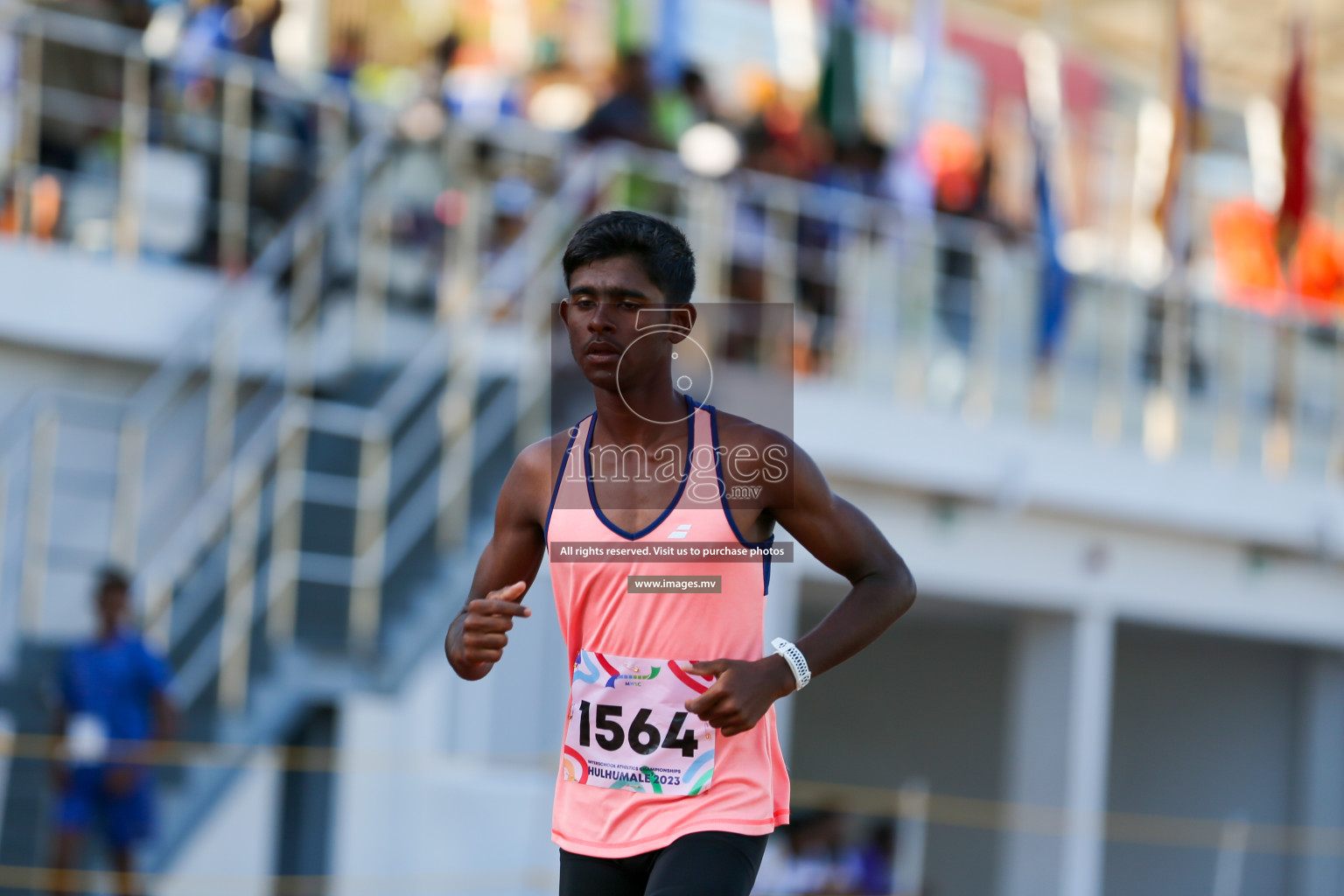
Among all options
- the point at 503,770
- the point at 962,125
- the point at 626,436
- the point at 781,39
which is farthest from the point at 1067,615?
the point at 626,436

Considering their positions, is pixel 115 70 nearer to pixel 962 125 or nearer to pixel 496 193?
pixel 496 193

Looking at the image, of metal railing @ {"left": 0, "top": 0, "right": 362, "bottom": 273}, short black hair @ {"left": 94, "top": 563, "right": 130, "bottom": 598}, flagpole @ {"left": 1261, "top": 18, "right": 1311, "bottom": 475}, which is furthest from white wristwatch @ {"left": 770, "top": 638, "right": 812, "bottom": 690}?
flagpole @ {"left": 1261, "top": 18, "right": 1311, "bottom": 475}

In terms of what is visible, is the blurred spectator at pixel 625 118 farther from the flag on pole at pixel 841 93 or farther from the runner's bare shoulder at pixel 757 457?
the runner's bare shoulder at pixel 757 457

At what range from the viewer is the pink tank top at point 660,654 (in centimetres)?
279

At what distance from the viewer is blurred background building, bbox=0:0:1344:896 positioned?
310 inches

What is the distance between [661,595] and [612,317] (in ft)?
1.53

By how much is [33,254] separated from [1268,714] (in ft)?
35.4

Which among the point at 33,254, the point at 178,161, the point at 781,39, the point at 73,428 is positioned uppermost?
the point at 781,39

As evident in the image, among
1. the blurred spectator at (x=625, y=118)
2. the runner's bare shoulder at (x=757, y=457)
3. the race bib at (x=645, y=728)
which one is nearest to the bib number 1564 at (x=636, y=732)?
the race bib at (x=645, y=728)

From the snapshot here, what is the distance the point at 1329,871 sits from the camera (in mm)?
13938

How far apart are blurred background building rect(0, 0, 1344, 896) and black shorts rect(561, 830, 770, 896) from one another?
15.9ft

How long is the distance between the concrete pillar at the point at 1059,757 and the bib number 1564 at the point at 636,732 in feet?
28.7

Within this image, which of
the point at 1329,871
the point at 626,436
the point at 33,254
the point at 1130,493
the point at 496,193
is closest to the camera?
the point at 626,436

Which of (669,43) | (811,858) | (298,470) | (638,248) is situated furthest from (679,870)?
(669,43)
